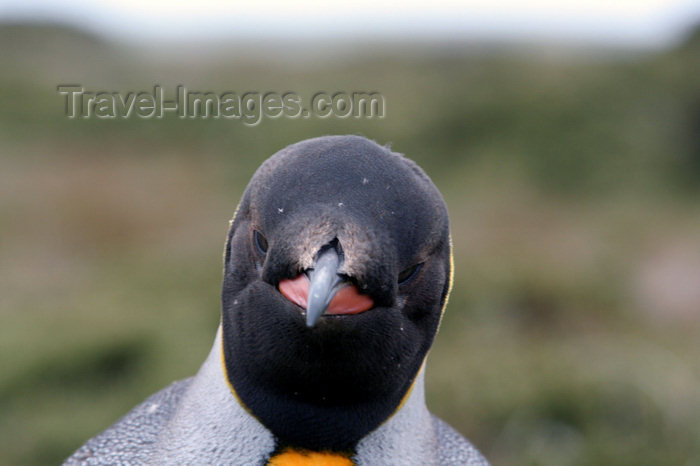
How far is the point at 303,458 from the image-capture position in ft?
8.20

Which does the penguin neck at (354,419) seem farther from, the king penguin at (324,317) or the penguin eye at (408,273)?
the penguin eye at (408,273)

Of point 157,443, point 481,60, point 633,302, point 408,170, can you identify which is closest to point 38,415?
point 157,443

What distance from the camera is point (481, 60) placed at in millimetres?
15500

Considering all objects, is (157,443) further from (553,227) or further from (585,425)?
(553,227)

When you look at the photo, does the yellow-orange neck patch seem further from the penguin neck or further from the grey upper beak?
the grey upper beak

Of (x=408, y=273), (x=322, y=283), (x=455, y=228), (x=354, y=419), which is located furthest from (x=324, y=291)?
(x=455, y=228)

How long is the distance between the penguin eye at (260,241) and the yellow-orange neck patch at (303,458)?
0.63 meters

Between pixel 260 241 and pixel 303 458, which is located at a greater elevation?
pixel 260 241

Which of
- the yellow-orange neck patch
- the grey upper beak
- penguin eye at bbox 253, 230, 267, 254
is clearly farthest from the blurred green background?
the grey upper beak

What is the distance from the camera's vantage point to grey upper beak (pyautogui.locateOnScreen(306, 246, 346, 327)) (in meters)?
2.02

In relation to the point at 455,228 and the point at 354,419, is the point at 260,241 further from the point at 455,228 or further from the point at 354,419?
the point at 455,228

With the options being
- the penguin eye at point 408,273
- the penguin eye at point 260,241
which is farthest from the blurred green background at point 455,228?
the penguin eye at point 260,241

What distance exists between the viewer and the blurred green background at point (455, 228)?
20.1 ft

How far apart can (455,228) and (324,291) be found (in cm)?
915
